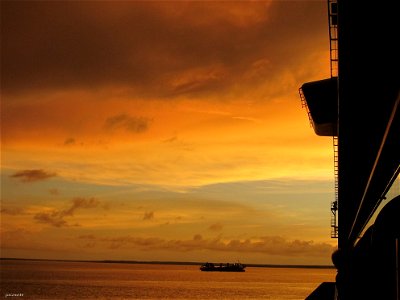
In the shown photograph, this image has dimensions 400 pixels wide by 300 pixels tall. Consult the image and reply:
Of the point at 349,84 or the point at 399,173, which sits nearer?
the point at 349,84

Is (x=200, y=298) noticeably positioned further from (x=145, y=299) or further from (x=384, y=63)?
(x=384, y=63)

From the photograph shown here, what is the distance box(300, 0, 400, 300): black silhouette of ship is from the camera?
10969 mm

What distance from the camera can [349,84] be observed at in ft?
45.4

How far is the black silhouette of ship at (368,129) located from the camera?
11.0 meters

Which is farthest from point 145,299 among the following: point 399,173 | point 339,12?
point 339,12

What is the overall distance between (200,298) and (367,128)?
354 ft

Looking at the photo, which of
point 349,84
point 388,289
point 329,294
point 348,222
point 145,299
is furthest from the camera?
point 145,299

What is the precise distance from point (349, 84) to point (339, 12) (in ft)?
11.7

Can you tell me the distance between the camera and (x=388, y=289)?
1664 cm

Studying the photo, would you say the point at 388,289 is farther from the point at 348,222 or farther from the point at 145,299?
the point at 145,299

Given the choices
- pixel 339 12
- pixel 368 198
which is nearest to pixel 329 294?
pixel 368 198

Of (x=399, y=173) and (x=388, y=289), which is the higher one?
(x=399, y=173)

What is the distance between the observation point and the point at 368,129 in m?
17.3

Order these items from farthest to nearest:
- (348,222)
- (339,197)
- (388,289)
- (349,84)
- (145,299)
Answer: (145,299) → (348,222) → (339,197) → (388,289) → (349,84)
